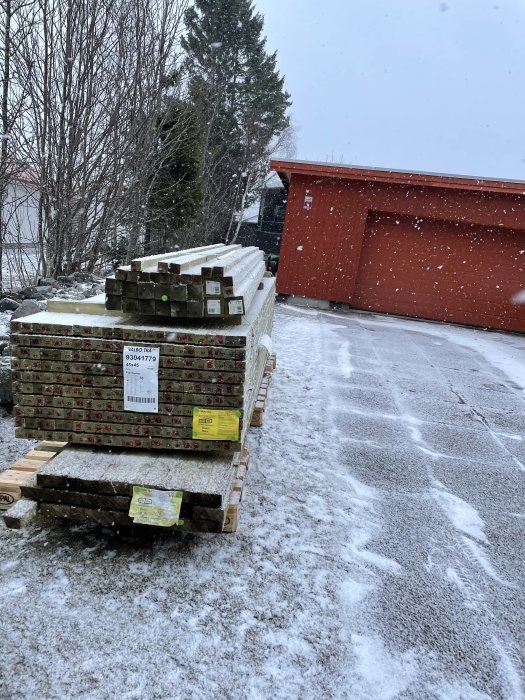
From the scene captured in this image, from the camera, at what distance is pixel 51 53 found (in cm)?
826

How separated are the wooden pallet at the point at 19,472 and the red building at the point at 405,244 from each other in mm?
10425

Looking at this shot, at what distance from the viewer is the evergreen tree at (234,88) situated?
2453 centimetres

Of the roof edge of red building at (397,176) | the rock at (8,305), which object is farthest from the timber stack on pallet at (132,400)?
the roof edge of red building at (397,176)

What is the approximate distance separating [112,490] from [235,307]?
1291mm

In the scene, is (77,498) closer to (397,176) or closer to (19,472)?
(19,472)

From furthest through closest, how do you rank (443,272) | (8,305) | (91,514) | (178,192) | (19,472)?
(178,192) < (443,272) < (8,305) < (19,472) < (91,514)

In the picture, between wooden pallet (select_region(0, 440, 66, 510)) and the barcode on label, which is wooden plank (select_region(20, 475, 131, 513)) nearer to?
wooden pallet (select_region(0, 440, 66, 510))

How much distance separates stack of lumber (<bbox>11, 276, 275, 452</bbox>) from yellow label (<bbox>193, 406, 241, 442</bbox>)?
1 centimetres

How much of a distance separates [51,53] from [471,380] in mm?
9381

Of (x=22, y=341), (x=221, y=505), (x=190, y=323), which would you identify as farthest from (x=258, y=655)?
(x=22, y=341)

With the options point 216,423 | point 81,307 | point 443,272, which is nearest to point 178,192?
point 443,272

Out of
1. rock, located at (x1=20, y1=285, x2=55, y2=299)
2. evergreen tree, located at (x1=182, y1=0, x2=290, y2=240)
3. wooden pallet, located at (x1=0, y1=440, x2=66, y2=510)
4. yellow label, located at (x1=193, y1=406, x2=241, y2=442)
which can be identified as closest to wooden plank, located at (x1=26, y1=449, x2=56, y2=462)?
wooden pallet, located at (x1=0, y1=440, x2=66, y2=510)

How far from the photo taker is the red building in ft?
39.1

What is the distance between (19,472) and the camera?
310cm
